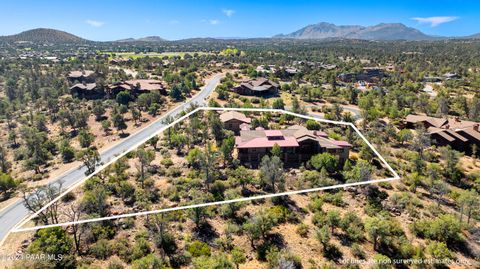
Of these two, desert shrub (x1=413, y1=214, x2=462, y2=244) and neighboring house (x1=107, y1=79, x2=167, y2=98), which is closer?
desert shrub (x1=413, y1=214, x2=462, y2=244)

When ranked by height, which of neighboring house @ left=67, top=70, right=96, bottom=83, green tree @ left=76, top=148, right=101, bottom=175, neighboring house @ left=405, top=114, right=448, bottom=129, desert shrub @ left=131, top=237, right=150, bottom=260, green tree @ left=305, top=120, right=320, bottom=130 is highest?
neighboring house @ left=67, top=70, right=96, bottom=83

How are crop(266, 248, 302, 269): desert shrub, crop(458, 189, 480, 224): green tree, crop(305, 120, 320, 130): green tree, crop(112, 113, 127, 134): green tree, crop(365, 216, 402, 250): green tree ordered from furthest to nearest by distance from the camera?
crop(112, 113, 127, 134): green tree < crop(305, 120, 320, 130): green tree < crop(458, 189, 480, 224): green tree < crop(365, 216, 402, 250): green tree < crop(266, 248, 302, 269): desert shrub

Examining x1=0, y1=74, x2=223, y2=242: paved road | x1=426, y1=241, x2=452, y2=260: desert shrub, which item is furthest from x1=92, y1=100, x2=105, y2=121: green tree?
x1=426, y1=241, x2=452, y2=260: desert shrub

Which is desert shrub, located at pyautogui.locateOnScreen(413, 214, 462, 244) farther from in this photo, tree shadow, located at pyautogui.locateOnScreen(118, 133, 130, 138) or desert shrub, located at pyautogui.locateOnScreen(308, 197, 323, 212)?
tree shadow, located at pyautogui.locateOnScreen(118, 133, 130, 138)

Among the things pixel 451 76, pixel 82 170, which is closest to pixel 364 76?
pixel 451 76

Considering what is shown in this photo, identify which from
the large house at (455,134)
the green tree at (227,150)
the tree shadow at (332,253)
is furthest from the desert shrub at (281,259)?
the large house at (455,134)

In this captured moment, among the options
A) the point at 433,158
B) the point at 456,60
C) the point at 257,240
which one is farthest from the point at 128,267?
the point at 456,60
